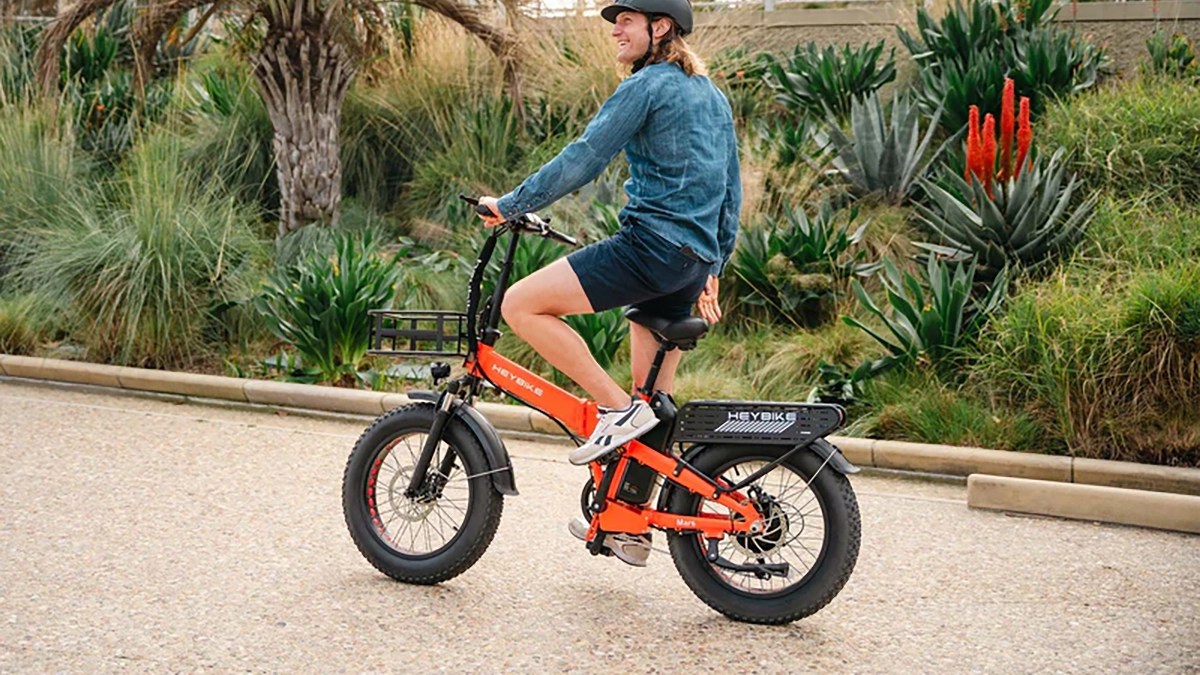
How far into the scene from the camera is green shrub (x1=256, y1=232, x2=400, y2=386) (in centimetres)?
1010

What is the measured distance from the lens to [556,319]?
5.65 m

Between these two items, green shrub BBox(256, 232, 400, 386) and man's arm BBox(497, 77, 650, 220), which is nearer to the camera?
man's arm BBox(497, 77, 650, 220)

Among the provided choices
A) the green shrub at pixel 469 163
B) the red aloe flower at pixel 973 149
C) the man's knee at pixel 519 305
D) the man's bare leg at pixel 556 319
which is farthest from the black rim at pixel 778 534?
the green shrub at pixel 469 163

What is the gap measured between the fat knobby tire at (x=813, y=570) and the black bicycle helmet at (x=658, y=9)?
4.90 ft

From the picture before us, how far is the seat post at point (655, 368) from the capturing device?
553 cm

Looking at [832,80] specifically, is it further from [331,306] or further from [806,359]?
[331,306]

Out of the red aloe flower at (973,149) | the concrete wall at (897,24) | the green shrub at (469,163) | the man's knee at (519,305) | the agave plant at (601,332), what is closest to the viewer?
the man's knee at (519,305)

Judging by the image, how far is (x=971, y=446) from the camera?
8250 millimetres

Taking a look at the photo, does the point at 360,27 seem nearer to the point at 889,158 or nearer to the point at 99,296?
the point at 99,296

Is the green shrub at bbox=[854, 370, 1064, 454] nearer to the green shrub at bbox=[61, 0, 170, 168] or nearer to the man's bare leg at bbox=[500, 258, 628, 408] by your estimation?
the man's bare leg at bbox=[500, 258, 628, 408]

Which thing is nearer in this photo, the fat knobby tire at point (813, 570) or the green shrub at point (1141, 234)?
the fat knobby tire at point (813, 570)

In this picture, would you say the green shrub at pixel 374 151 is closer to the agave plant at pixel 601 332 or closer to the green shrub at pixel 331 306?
the green shrub at pixel 331 306

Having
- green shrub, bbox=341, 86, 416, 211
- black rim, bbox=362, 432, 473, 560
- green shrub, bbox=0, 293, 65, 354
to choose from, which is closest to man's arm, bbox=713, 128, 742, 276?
black rim, bbox=362, 432, 473, 560

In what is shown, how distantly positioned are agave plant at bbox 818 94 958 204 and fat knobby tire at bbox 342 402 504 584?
639cm
